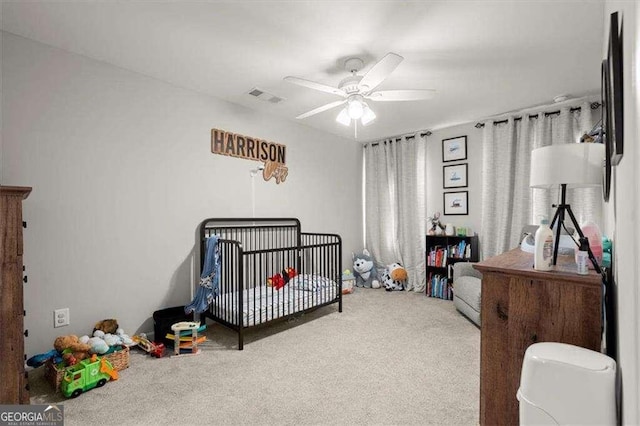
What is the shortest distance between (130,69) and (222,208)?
4.63ft

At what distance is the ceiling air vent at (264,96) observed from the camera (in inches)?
115

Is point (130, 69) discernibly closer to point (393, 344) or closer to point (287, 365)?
point (287, 365)

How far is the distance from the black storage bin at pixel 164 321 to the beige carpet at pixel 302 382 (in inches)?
8.1

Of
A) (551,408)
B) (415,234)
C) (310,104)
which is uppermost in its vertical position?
(310,104)

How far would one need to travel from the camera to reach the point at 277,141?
3705mm

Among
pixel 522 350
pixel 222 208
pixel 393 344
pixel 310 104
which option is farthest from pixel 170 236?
pixel 522 350

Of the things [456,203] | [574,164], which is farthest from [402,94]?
[456,203]

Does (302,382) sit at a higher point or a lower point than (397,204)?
lower

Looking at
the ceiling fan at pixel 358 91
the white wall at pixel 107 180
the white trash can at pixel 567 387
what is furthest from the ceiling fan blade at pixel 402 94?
the white trash can at pixel 567 387

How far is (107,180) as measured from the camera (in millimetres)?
2416

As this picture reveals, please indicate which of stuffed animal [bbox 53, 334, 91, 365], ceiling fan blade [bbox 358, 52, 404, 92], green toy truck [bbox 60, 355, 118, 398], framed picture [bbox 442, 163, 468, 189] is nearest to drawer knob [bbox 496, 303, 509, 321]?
ceiling fan blade [bbox 358, 52, 404, 92]

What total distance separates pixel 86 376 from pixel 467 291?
10.3 feet

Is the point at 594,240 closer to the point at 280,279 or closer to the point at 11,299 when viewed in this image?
the point at 280,279

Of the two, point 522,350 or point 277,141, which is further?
point 277,141
